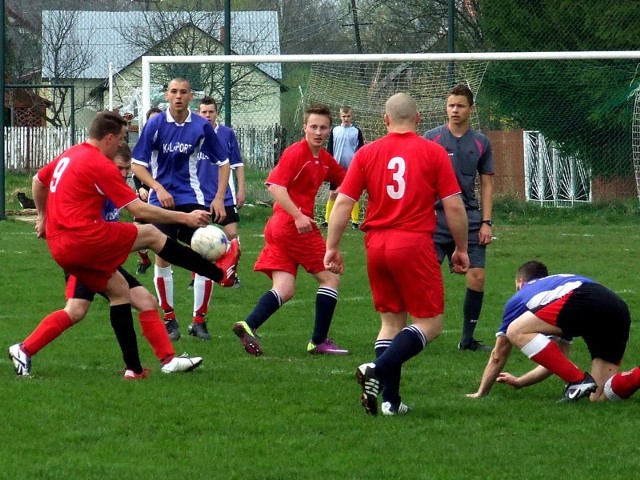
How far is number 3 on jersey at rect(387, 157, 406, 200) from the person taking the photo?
638 cm

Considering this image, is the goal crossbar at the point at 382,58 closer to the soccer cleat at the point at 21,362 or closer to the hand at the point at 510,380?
the soccer cleat at the point at 21,362

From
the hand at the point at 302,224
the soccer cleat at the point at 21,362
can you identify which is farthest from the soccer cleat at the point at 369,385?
the soccer cleat at the point at 21,362

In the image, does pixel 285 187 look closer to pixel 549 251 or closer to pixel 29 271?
pixel 29 271

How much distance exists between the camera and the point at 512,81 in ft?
65.8

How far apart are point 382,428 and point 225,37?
14.6 m

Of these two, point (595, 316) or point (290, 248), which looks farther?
point (290, 248)

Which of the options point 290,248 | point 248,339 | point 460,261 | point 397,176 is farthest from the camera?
point 290,248

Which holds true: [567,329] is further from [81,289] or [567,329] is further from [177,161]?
[177,161]

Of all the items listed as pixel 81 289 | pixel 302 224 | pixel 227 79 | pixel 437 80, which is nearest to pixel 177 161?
pixel 302 224

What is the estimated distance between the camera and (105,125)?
7.22 meters

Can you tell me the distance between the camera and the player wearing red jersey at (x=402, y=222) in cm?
638

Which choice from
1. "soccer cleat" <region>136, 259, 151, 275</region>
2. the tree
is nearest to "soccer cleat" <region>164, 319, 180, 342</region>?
"soccer cleat" <region>136, 259, 151, 275</region>

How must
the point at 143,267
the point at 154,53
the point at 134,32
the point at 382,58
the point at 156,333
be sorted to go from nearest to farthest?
the point at 156,333 → the point at 143,267 → the point at 382,58 → the point at 154,53 → the point at 134,32

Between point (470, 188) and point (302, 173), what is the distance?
131 cm
